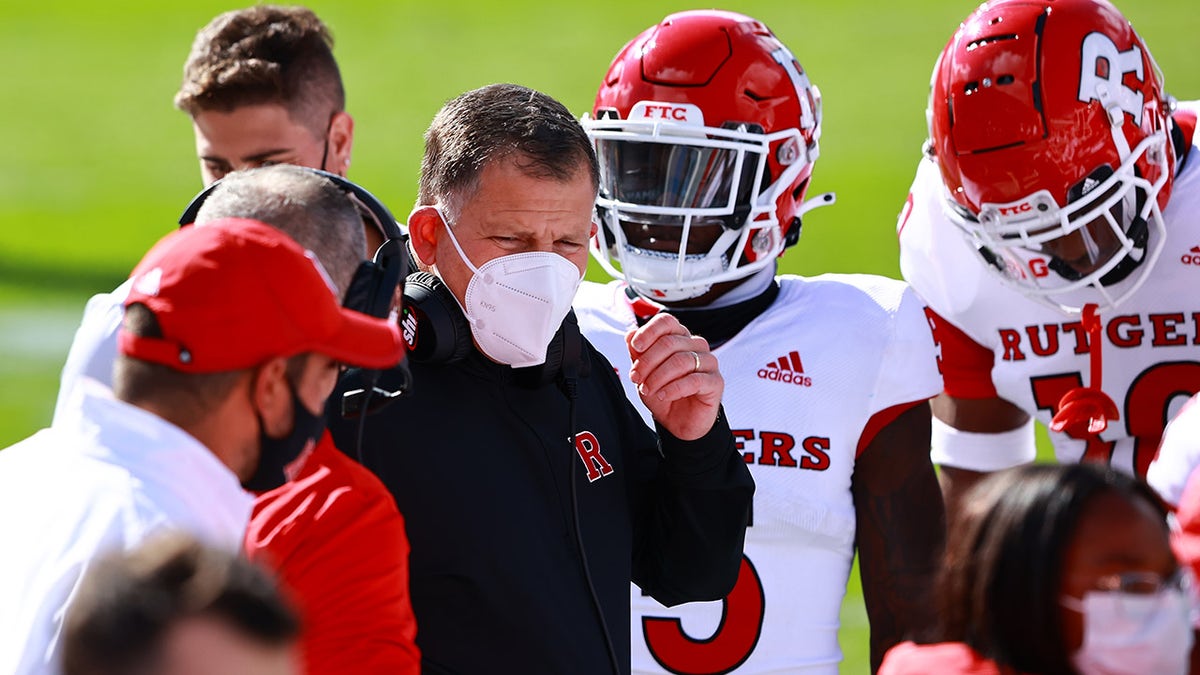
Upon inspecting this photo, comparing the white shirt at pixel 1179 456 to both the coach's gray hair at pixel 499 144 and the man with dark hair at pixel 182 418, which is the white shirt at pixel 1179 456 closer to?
the coach's gray hair at pixel 499 144

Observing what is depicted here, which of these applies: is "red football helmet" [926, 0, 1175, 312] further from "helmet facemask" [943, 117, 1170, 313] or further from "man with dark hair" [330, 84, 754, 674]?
"man with dark hair" [330, 84, 754, 674]

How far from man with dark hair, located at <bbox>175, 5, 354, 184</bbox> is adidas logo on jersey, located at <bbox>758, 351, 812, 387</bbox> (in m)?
1.36

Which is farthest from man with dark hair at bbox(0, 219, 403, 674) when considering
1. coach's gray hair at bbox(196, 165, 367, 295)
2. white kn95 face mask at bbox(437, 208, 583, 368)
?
white kn95 face mask at bbox(437, 208, 583, 368)

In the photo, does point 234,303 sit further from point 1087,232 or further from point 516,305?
point 1087,232

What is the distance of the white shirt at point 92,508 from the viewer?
1.69m

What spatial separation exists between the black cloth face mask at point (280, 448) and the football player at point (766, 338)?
1.18 meters

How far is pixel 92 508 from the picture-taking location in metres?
1.71

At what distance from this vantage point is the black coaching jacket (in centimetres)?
220

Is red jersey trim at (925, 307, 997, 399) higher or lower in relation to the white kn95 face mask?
lower

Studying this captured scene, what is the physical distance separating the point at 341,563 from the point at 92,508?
31 cm

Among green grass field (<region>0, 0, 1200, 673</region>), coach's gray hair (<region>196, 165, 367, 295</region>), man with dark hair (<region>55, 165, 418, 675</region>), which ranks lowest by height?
green grass field (<region>0, 0, 1200, 673</region>)

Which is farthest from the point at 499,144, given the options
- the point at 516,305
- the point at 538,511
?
the point at 538,511

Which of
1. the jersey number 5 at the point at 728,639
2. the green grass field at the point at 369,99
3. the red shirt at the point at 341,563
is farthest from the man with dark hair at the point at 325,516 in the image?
the green grass field at the point at 369,99

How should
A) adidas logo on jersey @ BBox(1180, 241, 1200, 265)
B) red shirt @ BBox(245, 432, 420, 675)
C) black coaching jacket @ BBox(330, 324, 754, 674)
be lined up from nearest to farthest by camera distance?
red shirt @ BBox(245, 432, 420, 675)
black coaching jacket @ BBox(330, 324, 754, 674)
adidas logo on jersey @ BBox(1180, 241, 1200, 265)
